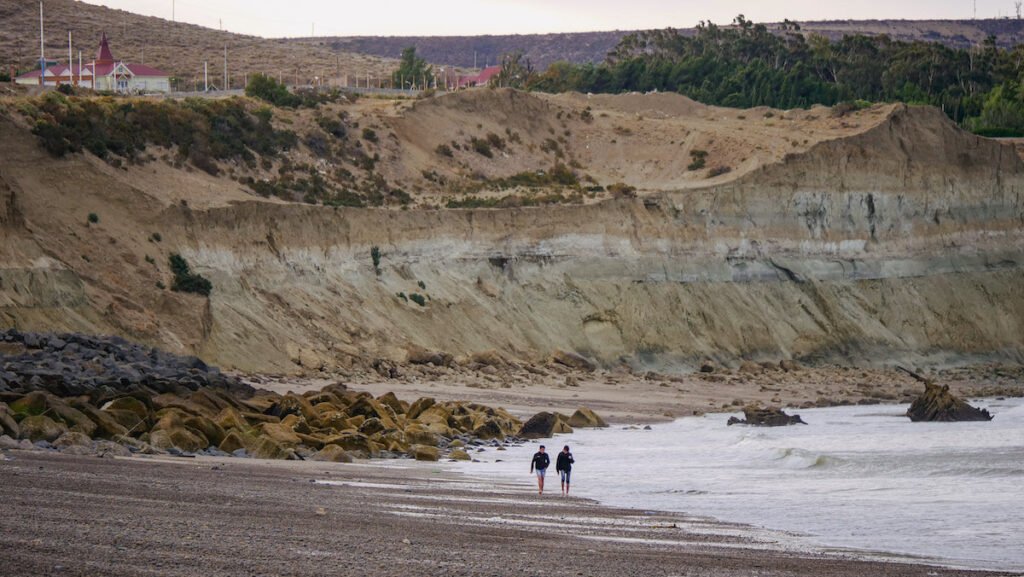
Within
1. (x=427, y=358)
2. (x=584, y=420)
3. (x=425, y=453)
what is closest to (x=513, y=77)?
(x=427, y=358)

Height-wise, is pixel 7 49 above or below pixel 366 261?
above

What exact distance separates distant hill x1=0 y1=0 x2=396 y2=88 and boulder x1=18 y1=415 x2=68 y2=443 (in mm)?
69288

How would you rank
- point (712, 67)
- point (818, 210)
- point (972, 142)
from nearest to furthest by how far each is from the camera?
point (818, 210), point (972, 142), point (712, 67)

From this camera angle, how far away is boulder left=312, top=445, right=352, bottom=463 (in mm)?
22828

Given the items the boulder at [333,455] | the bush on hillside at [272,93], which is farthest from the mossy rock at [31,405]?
the bush on hillside at [272,93]

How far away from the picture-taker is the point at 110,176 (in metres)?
42.3

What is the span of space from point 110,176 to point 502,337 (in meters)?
14.3

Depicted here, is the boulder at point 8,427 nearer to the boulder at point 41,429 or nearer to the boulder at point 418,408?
the boulder at point 41,429

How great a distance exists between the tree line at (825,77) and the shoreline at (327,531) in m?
74.9

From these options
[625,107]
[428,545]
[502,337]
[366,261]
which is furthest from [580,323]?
[428,545]

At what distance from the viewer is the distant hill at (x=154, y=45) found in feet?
316

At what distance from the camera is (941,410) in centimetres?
3812

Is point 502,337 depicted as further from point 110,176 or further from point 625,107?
point 625,107

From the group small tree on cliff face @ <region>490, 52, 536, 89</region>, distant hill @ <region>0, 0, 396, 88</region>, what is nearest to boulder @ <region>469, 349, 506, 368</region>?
distant hill @ <region>0, 0, 396, 88</region>
